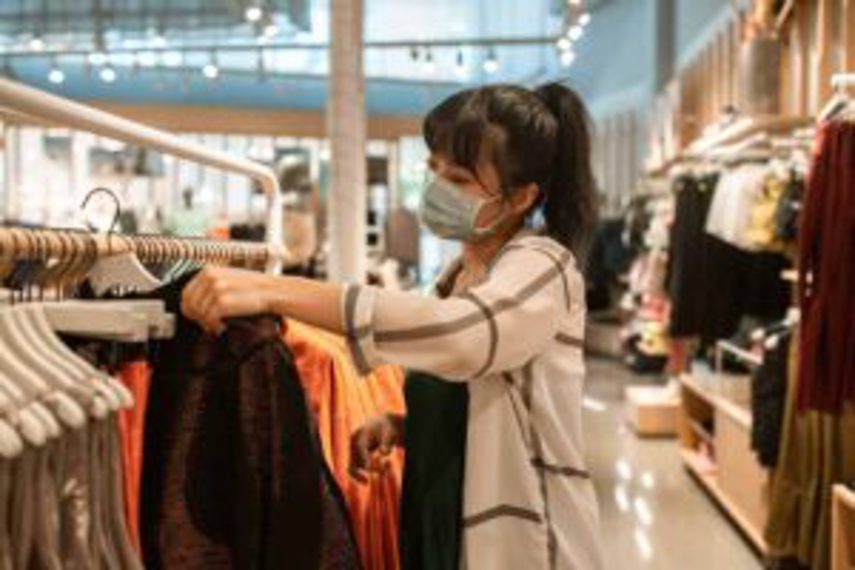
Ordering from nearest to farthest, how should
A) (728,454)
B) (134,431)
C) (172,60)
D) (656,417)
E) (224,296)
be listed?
1. (224,296)
2. (134,431)
3. (728,454)
4. (656,417)
5. (172,60)

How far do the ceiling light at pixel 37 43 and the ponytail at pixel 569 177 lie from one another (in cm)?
770

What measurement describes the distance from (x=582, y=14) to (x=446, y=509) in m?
6.49

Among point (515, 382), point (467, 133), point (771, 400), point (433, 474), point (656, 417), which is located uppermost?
point (467, 133)

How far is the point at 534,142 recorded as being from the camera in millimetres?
1329

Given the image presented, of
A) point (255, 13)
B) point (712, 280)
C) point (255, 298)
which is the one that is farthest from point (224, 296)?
point (255, 13)

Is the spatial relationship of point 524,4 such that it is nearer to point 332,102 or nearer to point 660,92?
point 660,92

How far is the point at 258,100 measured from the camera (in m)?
9.52

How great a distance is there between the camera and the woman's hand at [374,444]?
1488 millimetres

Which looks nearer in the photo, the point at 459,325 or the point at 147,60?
the point at 459,325

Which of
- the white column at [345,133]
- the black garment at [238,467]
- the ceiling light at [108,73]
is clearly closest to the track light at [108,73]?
the ceiling light at [108,73]

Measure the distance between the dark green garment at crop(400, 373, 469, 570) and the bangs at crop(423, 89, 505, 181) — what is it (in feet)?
1.05

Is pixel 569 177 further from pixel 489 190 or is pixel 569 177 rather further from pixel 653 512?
pixel 653 512

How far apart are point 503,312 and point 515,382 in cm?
14

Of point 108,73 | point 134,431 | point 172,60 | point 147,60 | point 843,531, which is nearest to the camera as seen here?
point 134,431
